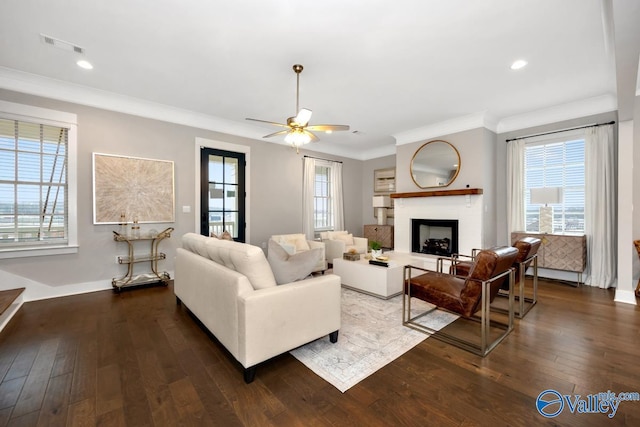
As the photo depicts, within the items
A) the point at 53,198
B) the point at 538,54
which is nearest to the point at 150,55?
the point at 53,198

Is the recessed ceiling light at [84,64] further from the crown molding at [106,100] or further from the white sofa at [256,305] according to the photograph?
the white sofa at [256,305]

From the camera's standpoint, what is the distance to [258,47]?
9.30 ft

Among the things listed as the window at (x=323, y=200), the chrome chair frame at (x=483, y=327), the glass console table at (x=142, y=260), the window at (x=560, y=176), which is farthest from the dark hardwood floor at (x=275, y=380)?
the window at (x=323, y=200)

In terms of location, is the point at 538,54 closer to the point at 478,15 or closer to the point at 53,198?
the point at 478,15

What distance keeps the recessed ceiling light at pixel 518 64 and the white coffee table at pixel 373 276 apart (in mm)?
2789

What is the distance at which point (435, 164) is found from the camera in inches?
213

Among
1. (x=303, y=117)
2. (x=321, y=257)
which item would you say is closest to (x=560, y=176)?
(x=321, y=257)

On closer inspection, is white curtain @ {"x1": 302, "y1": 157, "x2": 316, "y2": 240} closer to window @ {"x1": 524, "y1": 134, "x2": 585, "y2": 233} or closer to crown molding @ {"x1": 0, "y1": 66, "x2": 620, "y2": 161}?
crown molding @ {"x1": 0, "y1": 66, "x2": 620, "y2": 161}

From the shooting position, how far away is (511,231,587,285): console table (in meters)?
4.12

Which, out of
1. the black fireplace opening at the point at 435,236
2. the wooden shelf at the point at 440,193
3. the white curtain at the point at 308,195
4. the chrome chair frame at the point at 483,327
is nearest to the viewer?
the chrome chair frame at the point at 483,327

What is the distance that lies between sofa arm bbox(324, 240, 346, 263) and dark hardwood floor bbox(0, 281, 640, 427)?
9.91 feet

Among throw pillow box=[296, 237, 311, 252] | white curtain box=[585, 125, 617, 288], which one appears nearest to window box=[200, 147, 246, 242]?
throw pillow box=[296, 237, 311, 252]

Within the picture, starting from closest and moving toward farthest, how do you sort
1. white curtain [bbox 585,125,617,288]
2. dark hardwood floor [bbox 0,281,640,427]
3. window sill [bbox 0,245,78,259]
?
1. dark hardwood floor [bbox 0,281,640,427]
2. window sill [bbox 0,245,78,259]
3. white curtain [bbox 585,125,617,288]

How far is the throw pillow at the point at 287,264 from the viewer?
2.17 m
